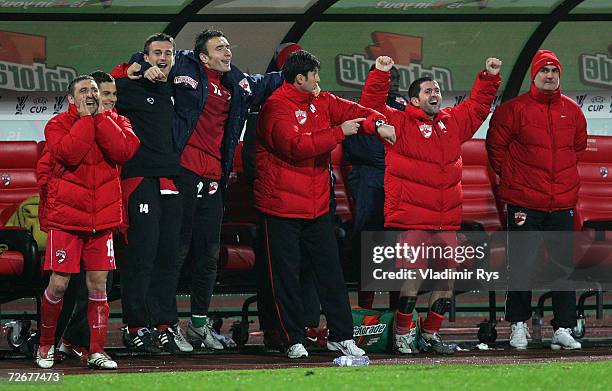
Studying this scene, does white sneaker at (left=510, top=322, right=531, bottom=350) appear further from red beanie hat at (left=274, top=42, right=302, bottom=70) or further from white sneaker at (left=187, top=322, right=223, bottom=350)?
red beanie hat at (left=274, top=42, right=302, bottom=70)

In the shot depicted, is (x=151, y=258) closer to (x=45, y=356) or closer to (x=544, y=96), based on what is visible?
(x=45, y=356)

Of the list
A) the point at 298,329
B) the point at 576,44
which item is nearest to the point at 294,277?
the point at 298,329

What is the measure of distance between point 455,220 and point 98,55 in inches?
180

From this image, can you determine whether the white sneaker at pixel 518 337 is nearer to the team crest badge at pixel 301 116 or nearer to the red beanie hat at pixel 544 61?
the red beanie hat at pixel 544 61

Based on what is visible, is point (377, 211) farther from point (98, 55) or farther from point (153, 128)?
point (98, 55)

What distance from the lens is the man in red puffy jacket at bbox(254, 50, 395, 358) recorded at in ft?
30.9

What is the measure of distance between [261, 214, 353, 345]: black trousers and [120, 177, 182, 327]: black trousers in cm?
62

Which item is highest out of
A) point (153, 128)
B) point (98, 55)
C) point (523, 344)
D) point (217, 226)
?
point (98, 55)

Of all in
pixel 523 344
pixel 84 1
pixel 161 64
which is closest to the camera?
pixel 161 64

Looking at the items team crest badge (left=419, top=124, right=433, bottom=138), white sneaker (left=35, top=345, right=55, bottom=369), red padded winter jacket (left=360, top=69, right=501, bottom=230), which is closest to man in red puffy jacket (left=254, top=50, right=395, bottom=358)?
red padded winter jacket (left=360, top=69, right=501, bottom=230)

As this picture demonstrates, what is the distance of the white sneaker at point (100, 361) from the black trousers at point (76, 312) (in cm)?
68

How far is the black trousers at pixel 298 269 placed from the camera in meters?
9.48

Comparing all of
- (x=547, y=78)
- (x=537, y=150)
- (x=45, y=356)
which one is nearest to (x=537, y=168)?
(x=537, y=150)

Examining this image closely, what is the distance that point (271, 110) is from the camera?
9.51m
